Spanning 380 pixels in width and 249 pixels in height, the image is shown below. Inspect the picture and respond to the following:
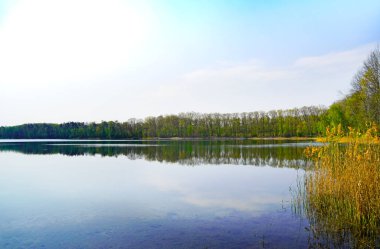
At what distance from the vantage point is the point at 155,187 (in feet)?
43.7

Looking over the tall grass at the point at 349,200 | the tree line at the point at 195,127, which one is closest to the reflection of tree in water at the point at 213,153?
the tall grass at the point at 349,200

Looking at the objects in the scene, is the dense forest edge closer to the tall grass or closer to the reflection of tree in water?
the reflection of tree in water

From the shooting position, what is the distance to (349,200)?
7301mm

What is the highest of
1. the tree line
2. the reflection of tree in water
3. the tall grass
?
the tree line

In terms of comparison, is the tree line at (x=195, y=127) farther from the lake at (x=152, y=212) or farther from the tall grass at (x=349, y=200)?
the tall grass at (x=349, y=200)

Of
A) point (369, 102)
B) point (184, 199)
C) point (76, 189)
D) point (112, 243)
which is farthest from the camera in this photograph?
point (369, 102)

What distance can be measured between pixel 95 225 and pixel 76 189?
5839 mm

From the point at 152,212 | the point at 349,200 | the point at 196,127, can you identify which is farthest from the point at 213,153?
the point at 196,127

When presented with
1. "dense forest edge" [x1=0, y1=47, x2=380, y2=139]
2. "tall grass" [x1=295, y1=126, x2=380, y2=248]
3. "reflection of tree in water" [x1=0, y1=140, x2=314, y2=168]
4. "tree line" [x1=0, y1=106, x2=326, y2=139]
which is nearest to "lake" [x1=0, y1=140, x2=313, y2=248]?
"tall grass" [x1=295, y1=126, x2=380, y2=248]

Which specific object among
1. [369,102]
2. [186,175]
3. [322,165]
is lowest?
[186,175]

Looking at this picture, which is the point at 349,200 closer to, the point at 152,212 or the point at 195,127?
the point at 152,212

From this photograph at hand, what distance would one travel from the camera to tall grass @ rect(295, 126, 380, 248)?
652 cm

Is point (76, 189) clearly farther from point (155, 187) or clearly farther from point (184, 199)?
point (184, 199)

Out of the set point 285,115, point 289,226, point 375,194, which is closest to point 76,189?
point 289,226
